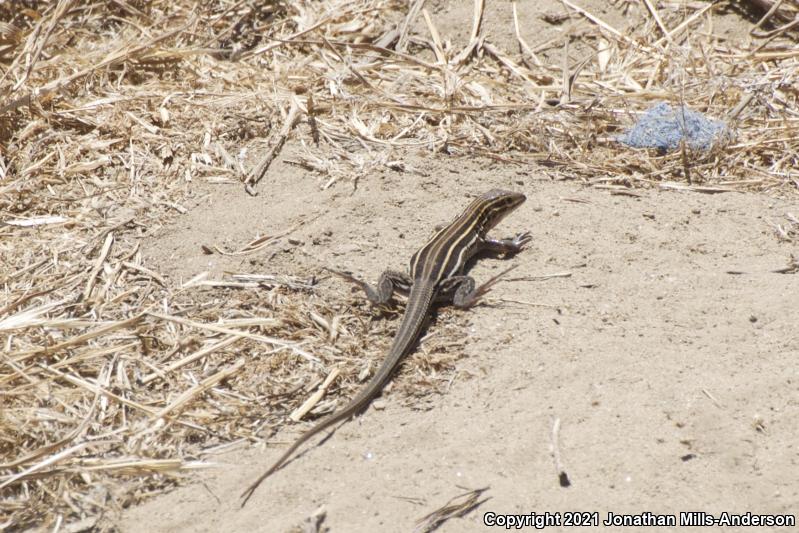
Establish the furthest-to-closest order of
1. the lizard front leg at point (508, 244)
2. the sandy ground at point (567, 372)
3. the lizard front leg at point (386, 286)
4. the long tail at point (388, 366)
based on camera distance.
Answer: the lizard front leg at point (508, 244) < the lizard front leg at point (386, 286) < the long tail at point (388, 366) < the sandy ground at point (567, 372)

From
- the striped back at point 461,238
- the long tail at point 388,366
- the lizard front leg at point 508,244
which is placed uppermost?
the striped back at point 461,238

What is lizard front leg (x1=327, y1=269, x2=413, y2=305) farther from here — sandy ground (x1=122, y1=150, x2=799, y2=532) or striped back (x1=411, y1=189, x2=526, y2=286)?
sandy ground (x1=122, y1=150, x2=799, y2=532)

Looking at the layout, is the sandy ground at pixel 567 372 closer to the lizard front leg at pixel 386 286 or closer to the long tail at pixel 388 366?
the long tail at pixel 388 366

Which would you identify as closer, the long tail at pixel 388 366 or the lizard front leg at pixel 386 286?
the long tail at pixel 388 366

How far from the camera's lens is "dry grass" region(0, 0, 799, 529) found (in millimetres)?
4211

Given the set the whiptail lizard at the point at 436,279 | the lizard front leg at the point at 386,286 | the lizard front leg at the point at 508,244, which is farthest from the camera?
the lizard front leg at the point at 508,244

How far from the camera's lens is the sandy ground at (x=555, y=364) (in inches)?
145

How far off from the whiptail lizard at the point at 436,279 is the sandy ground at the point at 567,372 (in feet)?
0.31

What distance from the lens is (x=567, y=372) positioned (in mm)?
4250

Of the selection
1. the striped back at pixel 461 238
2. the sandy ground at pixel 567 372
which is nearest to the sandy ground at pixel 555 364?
the sandy ground at pixel 567 372

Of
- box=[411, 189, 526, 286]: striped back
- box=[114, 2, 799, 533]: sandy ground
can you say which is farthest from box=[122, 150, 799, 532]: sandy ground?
box=[411, 189, 526, 286]: striped back

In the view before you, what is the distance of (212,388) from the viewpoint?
435cm

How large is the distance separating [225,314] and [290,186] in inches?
50.4

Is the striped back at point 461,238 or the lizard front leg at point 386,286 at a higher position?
the striped back at point 461,238
